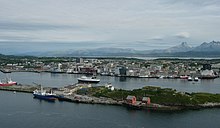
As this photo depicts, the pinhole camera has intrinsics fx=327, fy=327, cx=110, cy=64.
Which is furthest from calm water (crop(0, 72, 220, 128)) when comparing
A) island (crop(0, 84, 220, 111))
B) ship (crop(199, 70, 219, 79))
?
ship (crop(199, 70, 219, 79))

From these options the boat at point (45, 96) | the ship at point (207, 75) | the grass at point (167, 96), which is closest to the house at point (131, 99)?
the grass at point (167, 96)

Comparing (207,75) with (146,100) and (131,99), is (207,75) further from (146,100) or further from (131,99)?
(131,99)

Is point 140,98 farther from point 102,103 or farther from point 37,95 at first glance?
point 37,95

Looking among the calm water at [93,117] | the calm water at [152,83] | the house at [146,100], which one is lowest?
the calm water at [93,117]

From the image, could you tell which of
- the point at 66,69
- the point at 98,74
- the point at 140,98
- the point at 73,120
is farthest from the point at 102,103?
the point at 66,69

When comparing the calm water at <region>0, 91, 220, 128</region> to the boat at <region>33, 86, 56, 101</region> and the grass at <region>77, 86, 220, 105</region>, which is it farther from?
the boat at <region>33, 86, 56, 101</region>

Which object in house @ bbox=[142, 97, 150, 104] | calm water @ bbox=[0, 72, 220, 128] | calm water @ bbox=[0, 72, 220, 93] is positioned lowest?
calm water @ bbox=[0, 72, 220, 128]

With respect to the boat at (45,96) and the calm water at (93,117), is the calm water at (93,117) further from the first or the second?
the boat at (45,96)

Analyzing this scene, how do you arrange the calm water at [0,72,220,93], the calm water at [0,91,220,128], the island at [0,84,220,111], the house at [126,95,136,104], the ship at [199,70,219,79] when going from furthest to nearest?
the ship at [199,70,219,79], the calm water at [0,72,220,93], the house at [126,95,136,104], the island at [0,84,220,111], the calm water at [0,91,220,128]

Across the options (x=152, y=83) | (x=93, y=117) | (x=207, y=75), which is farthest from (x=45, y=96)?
(x=207, y=75)

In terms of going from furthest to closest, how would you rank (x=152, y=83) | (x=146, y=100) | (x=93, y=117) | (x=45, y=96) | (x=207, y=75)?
(x=207, y=75)
(x=152, y=83)
(x=45, y=96)
(x=146, y=100)
(x=93, y=117)
